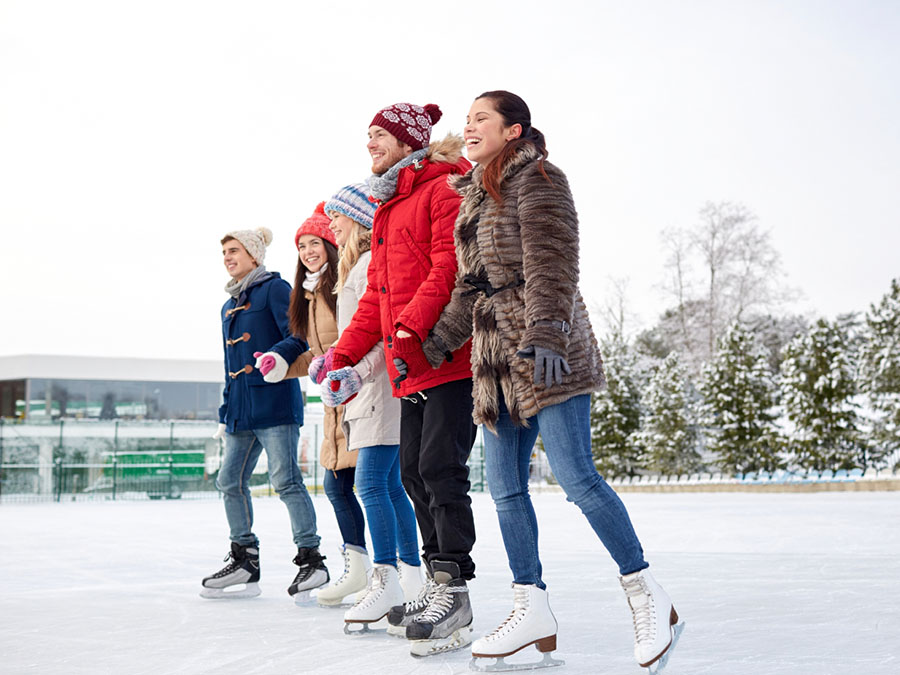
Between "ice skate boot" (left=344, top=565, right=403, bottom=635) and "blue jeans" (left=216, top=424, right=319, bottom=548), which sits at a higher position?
"blue jeans" (left=216, top=424, right=319, bottom=548)

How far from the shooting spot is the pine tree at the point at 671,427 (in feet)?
85.9

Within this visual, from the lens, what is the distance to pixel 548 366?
2352 millimetres

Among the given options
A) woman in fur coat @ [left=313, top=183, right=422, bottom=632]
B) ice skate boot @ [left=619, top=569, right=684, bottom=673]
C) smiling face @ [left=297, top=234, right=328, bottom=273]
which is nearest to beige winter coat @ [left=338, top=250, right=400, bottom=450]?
woman in fur coat @ [left=313, top=183, right=422, bottom=632]

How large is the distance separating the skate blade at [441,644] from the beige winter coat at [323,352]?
1142mm

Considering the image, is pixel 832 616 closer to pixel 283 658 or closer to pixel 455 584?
pixel 455 584

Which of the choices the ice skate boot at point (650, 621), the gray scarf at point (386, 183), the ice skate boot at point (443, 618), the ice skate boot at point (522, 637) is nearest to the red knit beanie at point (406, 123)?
the gray scarf at point (386, 183)

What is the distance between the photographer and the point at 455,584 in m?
2.80

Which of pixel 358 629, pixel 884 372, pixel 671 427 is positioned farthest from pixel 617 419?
pixel 358 629

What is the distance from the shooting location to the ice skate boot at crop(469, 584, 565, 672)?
2.41 m

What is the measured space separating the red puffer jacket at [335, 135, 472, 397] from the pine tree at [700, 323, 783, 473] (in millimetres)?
21884

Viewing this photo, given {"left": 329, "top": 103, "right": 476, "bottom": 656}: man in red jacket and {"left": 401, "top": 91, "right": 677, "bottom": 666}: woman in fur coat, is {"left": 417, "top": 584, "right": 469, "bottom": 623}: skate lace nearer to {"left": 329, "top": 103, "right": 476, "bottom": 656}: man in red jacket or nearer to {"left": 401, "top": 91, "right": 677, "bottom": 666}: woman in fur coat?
{"left": 329, "top": 103, "right": 476, "bottom": 656}: man in red jacket

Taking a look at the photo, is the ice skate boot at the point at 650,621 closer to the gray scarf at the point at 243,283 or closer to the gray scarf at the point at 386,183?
the gray scarf at the point at 386,183

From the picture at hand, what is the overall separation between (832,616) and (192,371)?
32.3 m

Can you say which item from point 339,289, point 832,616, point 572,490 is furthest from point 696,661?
point 339,289
